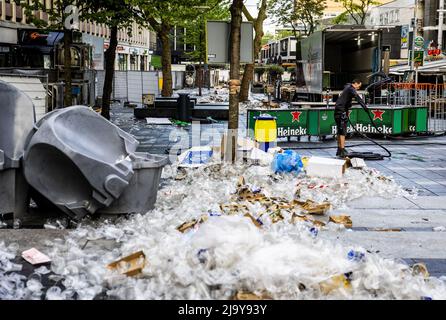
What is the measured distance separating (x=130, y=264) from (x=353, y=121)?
14.3 metres

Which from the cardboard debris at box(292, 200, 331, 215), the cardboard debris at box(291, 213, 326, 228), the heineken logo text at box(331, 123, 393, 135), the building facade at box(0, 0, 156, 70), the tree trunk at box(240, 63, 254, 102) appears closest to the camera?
the cardboard debris at box(291, 213, 326, 228)

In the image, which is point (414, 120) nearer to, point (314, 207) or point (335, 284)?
point (314, 207)

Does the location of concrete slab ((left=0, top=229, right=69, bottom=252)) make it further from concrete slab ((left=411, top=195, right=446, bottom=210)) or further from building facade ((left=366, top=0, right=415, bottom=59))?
building facade ((left=366, top=0, right=415, bottom=59))

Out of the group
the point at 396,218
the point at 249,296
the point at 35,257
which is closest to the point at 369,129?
the point at 396,218

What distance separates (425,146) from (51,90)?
37.9 feet

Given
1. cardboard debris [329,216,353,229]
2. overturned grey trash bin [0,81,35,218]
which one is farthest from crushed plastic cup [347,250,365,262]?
overturned grey trash bin [0,81,35,218]

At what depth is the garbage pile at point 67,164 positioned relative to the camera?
7.05 meters

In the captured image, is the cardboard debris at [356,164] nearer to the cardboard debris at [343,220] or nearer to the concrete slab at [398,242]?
the cardboard debris at [343,220]

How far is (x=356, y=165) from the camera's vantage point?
12.2 metres

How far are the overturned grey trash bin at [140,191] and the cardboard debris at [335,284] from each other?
3.15 meters

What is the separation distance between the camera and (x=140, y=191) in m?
7.80

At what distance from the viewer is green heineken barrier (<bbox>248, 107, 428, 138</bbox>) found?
60.2ft

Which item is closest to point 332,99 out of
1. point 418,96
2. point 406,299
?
point 418,96

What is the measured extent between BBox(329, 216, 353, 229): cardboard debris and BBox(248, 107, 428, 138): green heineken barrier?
30.5 feet
